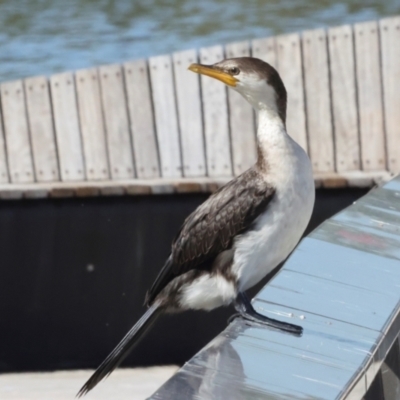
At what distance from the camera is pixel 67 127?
778 centimetres

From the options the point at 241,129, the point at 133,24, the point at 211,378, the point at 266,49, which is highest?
the point at 133,24

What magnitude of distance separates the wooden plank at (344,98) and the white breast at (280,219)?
4.03 metres

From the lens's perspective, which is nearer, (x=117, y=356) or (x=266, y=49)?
(x=117, y=356)

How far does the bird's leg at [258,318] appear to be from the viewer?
94.5 inches

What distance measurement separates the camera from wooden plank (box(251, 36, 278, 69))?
7672mm

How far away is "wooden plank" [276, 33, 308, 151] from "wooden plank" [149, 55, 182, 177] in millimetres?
863

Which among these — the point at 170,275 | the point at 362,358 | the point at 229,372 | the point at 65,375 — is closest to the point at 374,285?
the point at 362,358

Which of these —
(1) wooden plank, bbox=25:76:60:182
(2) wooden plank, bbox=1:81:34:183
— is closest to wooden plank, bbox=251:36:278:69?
(1) wooden plank, bbox=25:76:60:182

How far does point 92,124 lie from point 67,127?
0.65 feet

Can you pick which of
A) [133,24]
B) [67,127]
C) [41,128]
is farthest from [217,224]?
[133,24]

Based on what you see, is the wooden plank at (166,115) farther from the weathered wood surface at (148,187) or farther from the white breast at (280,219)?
the white breast at (280,219)

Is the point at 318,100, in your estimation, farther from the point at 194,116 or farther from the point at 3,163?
the point at 3,163

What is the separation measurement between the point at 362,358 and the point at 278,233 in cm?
152

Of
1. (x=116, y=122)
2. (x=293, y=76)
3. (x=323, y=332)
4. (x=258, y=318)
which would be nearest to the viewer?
(x=323, y=332)
